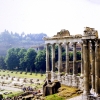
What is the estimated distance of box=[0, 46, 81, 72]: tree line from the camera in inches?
3366

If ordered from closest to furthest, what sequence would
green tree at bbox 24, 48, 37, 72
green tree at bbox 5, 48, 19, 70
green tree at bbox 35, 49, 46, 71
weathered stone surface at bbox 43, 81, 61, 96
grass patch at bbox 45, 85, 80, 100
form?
grass patch at bbox 45, 85, 80, 100, weathered stone surface at bbox 43, 81, 61, 96, green tree at bbox 35, 49, 46, 71, green tree at bbox 24, 48, 37, 72, green tree at bbox 5, 48, 19, 70

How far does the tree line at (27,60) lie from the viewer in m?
85.5

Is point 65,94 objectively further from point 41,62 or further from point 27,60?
point 27,60

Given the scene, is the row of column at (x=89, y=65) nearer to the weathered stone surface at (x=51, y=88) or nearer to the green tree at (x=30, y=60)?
the weathered stone surface at (x=51, y=88)

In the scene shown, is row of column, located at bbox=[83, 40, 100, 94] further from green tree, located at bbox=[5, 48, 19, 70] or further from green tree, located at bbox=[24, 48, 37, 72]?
green tree, located at bbox=[5, 48, 19, 70]

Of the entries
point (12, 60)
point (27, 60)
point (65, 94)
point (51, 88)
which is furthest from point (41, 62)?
point (65, 94)

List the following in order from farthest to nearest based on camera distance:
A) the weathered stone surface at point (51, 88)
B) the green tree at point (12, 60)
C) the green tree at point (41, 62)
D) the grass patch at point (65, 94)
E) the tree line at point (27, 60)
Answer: the green tree at point (12, 60), the tree line at point (27, 60), the green tree at point (41, 62), the weathered stone surface at point (51, 88), the grass patch at point (65, 94)

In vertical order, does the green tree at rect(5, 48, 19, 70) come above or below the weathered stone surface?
above

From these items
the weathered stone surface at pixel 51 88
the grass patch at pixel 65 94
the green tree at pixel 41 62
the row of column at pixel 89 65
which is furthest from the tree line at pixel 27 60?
the row of column at pixel 89 65

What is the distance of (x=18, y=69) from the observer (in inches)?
3873

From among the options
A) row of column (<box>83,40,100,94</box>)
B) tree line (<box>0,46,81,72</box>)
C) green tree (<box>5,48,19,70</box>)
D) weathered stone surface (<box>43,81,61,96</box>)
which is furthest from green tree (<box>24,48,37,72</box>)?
row of column (<box>83,40,100,94</box>)

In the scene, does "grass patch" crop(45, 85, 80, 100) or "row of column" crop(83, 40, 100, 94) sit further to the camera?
"grass patch" crop(45, 85, 80, 100)

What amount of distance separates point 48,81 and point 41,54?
44.8 m

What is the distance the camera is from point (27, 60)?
91875 millimetres
